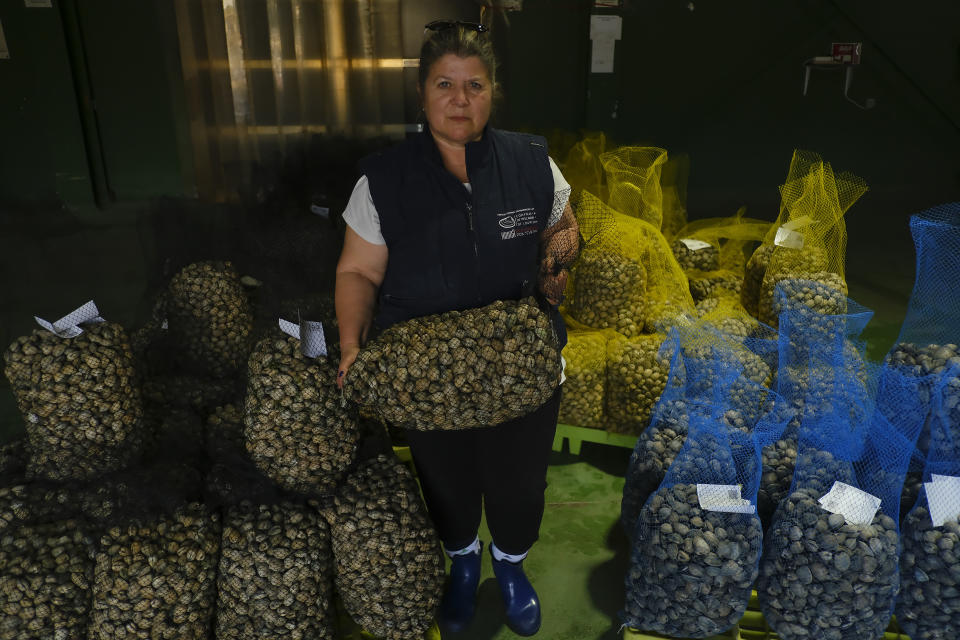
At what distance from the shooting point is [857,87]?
4.89 m

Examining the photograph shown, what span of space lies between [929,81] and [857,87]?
1.60ft

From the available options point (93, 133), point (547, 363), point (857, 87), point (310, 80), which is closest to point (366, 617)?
point (547, 363)

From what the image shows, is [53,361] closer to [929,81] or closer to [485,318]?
[485,318]

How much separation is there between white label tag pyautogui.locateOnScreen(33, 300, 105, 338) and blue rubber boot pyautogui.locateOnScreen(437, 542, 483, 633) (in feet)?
3.41

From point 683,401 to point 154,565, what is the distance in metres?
1.27

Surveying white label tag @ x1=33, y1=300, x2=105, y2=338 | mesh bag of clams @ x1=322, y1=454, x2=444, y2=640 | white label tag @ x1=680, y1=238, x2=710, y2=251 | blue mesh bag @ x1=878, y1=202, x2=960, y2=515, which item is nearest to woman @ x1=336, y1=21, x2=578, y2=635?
mesh bag of clams @ x1=322, y1=454, x2=444, y2=640

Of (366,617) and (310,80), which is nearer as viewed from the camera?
(366,617)

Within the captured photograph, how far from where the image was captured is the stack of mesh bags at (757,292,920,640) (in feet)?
4.42

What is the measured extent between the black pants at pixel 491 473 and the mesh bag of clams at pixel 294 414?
7.7 inches

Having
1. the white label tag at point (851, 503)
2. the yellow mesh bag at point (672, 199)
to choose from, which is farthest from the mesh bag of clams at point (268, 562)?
the yellow mesh bag at point (672, 199)

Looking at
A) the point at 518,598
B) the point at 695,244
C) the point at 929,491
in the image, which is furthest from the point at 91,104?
the point at 929,491

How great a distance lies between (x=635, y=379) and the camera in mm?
2232

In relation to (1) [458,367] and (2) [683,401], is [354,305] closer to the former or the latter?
(1) [458,367]

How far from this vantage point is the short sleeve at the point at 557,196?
1.48m
